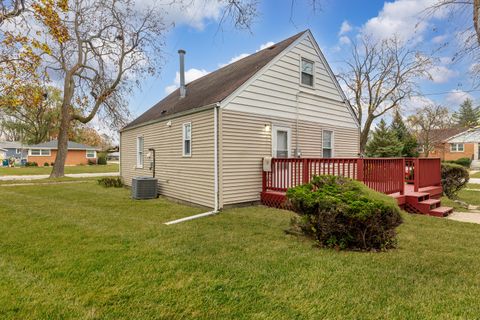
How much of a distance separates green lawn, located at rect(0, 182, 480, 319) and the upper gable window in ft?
19.2

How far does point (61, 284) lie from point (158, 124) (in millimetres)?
7994

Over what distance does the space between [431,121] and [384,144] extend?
33.5ft

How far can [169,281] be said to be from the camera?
3.18 metres

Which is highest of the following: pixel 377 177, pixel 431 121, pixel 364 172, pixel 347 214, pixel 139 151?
pixel 431 121

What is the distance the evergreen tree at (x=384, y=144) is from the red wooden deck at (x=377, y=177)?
48.2 feet

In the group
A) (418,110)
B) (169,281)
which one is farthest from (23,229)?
(418,110)

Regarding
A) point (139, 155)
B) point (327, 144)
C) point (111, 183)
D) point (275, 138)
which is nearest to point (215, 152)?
point (275, 138)

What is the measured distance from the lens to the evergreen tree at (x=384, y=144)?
72.9 ft

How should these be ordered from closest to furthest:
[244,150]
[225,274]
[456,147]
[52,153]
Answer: [225,274], [244,150], [456,147], [52,153]

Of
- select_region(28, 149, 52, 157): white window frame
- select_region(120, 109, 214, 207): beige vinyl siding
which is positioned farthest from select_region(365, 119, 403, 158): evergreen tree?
select_region(28, 149, 52, 157): white window frame

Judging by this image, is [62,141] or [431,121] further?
[431,121]

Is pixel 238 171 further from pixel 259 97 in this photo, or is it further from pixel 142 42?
pixel 142 42

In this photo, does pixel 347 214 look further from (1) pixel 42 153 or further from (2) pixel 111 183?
(1) pixel 42 153

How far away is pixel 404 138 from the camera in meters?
24.2
